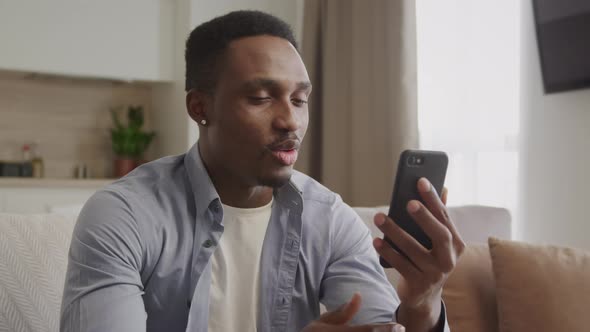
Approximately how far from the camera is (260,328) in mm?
1293

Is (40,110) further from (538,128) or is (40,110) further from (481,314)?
(481,314)

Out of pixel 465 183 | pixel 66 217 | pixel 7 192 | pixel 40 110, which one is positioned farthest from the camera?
pixel 40 110

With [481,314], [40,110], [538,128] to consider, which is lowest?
[481,314]

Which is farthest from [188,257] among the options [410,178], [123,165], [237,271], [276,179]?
[123,165]

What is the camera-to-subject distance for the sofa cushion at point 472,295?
6.05ft

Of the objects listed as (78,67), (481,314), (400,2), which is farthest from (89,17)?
(481,314)

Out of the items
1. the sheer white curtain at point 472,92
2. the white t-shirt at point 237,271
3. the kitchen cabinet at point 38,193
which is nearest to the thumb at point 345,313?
the white t-shirt at point 237,271

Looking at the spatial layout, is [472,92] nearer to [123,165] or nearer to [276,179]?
[276,179]

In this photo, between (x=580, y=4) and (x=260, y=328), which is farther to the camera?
(x=580, y=4)

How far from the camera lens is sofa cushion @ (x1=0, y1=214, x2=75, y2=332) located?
4.36 feet

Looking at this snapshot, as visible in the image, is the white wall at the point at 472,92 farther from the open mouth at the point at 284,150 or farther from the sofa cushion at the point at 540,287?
the open mouth at the point at 284,150

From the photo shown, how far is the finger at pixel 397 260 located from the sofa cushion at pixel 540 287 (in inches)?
31.6

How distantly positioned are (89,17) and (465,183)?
2.41 meters

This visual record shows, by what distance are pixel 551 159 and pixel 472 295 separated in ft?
3.94
